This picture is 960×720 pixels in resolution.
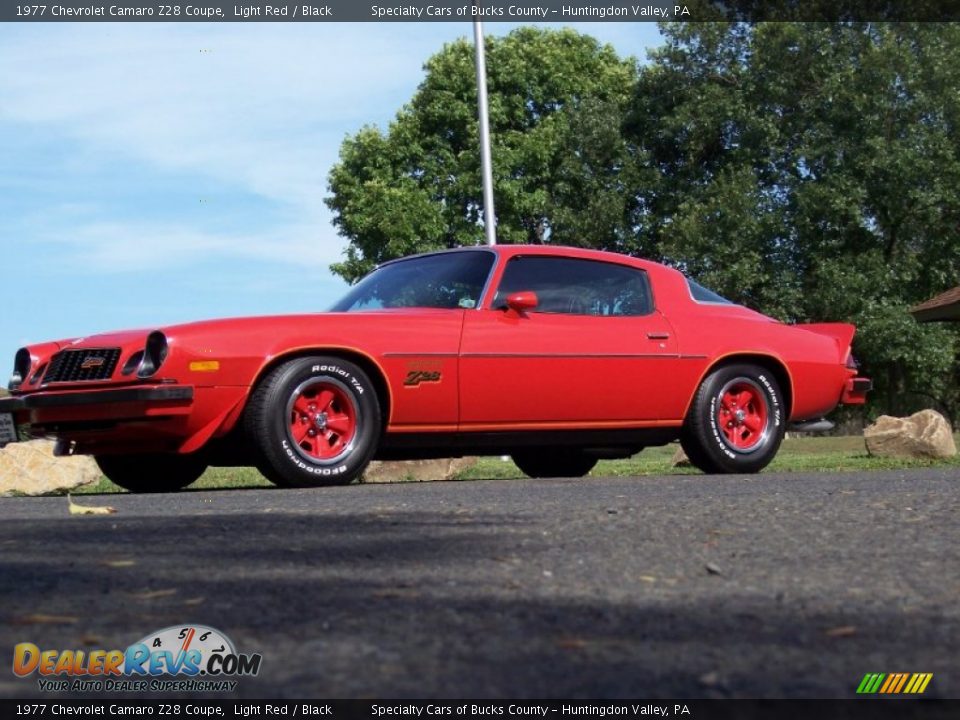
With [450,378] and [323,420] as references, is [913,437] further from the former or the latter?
[323,420]

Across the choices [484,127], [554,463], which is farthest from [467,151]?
[554,463]

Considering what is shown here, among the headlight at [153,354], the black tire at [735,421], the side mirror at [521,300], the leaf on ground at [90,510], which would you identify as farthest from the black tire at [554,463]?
the leaf on ground at [90,510]

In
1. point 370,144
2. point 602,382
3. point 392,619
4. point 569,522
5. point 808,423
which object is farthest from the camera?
point 370,144

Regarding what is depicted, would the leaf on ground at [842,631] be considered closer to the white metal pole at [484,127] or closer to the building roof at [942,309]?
the white metal pole at [484,127]

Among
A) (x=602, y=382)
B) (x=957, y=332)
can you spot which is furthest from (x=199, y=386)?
(x=957, y=332)

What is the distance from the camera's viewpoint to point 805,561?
4.25 meters

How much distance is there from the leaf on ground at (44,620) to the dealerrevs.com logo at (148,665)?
0.24 meters

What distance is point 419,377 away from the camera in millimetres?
8094

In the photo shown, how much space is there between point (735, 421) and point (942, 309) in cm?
1837

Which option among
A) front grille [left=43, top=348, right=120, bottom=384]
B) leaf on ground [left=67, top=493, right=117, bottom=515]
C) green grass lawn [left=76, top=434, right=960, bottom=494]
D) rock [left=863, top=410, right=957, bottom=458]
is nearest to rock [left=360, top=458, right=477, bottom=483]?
green grass lawn [left=76, top=434, right=960, bottom=494]

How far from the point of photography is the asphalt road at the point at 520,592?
2750 mm

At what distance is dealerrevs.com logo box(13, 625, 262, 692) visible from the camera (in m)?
2.70
